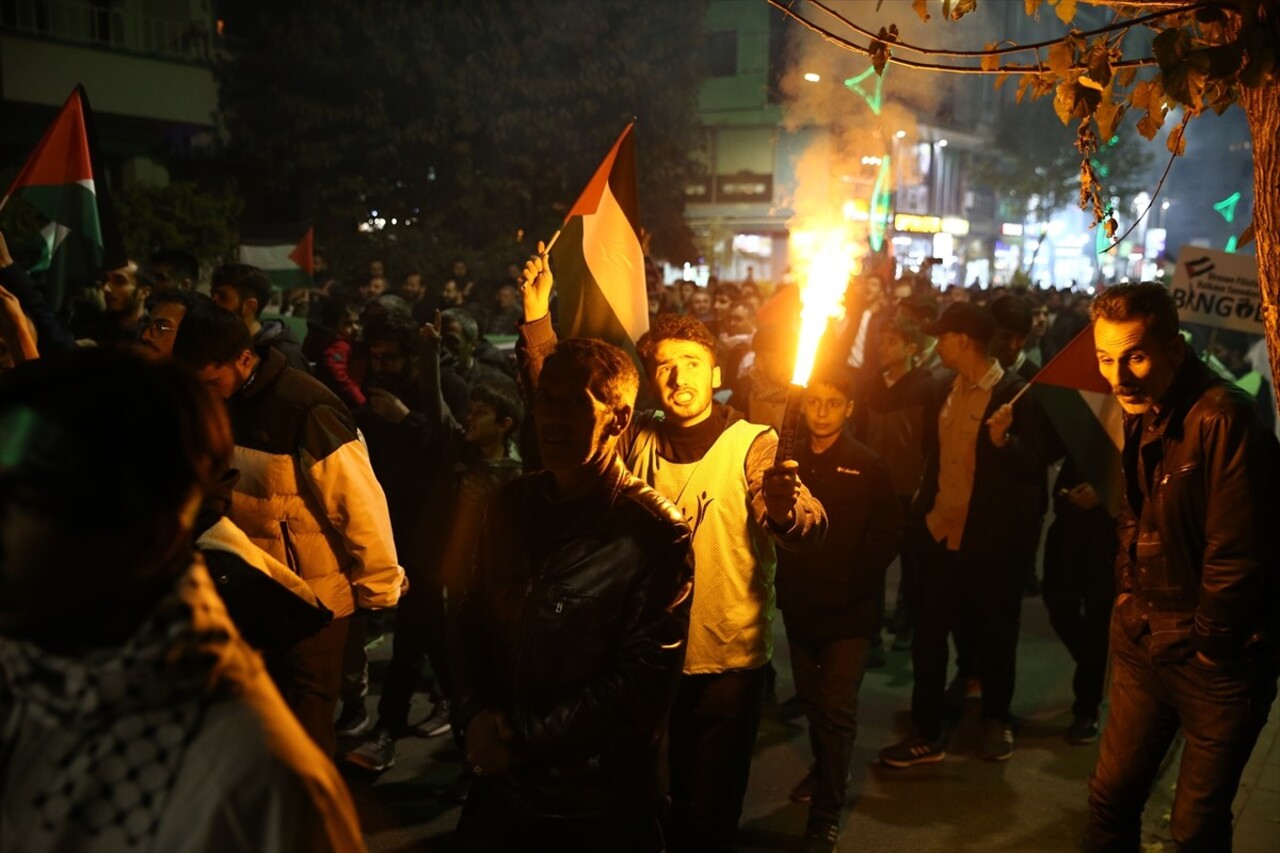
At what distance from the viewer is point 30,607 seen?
1.51 m

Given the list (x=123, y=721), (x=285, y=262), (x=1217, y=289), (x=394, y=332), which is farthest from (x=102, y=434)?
(x=285, y=262)

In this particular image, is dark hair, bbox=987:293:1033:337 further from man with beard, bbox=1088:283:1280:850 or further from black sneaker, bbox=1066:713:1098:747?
man with beard, bbox=1088:283:1280:850

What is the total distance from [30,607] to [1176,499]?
356cm

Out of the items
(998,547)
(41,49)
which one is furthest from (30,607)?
(41,49)

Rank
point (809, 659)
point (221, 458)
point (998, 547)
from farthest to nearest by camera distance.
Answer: point (998, 547), point (809, 659), point (221, 458)

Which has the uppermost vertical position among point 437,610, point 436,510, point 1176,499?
point 1176,499

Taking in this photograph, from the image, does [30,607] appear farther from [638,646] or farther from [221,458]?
[638,646]

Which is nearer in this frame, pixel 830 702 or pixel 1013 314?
pixel 830 702

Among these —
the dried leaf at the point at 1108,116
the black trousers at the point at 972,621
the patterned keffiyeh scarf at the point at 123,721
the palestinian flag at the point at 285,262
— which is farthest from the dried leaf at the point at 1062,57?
the palestinian flag at the point at 285,262

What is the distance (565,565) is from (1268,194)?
262cm

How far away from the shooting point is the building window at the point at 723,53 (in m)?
48.1

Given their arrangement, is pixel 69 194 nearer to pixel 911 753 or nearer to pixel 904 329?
pixel 904 329

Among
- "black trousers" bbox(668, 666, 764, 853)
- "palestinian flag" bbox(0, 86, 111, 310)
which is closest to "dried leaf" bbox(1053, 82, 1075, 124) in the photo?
Result: "black trousers" bbox(668, 666, 764, 853)

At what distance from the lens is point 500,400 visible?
247 inches
